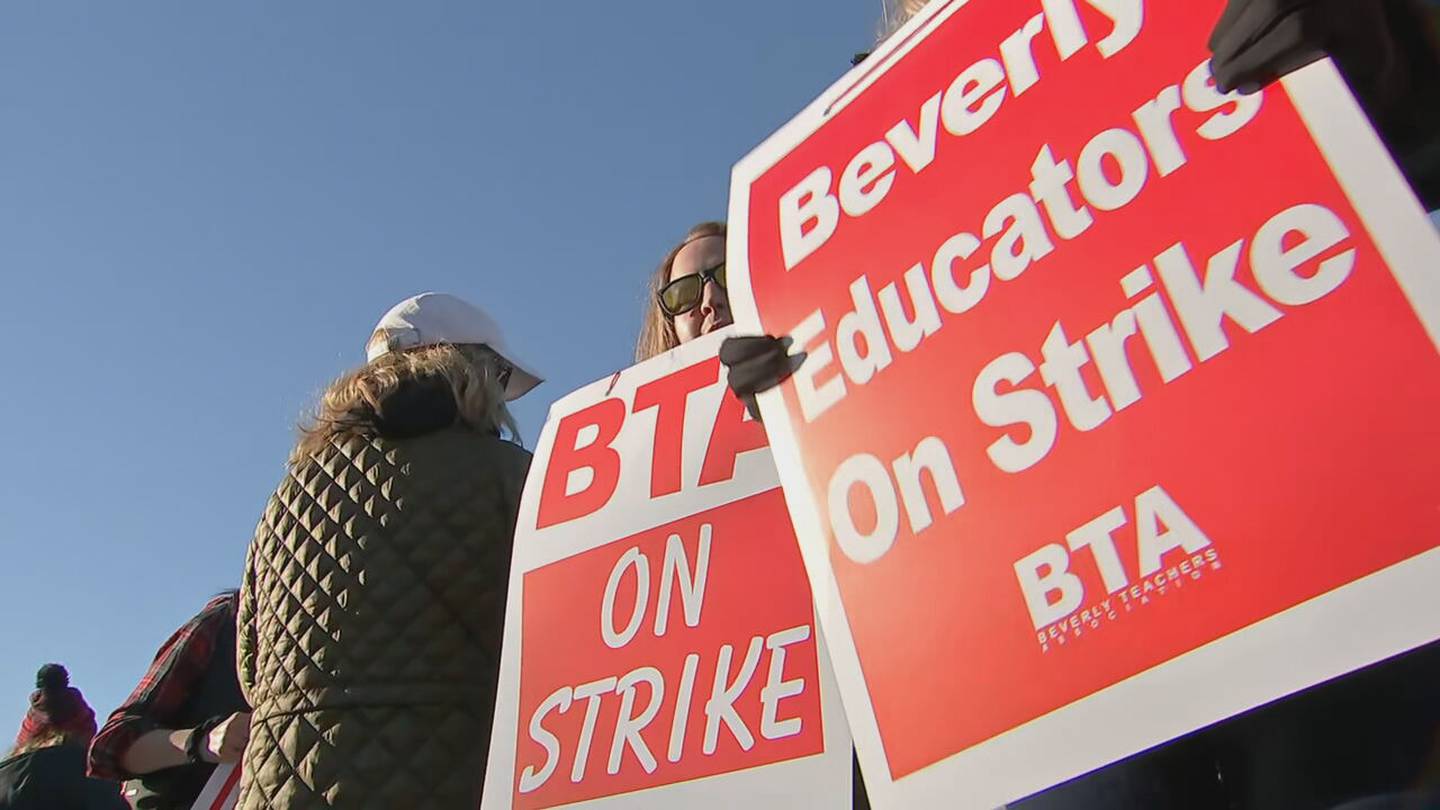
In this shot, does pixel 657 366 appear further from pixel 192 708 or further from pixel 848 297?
pixel 192 708

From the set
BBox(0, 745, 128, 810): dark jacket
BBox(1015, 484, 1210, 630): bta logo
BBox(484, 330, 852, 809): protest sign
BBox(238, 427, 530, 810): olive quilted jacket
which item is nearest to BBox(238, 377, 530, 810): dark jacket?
BBox(238, 427, 530, 810): olive quilted jacket

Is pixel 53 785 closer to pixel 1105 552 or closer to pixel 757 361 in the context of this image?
pixel 757 361

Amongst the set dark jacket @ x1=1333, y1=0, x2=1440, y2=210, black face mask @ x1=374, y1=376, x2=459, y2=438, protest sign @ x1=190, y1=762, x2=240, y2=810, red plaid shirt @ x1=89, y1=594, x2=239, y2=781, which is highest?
black face mask @ x1=374, y1=376, x2=459, y2=438

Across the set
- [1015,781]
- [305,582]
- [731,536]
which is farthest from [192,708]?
[1015,781]

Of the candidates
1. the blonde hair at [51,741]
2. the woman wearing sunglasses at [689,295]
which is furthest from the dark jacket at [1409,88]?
the blonde hair at [51,741]

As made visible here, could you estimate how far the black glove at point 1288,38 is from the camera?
2.85 ft

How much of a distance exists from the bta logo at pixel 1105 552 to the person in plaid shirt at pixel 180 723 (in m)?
1.68

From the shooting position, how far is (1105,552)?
0.93 m

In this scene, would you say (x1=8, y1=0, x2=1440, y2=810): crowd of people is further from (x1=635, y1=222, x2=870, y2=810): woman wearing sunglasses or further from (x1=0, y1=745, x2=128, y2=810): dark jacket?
(x1=0, y1=745, x2=128, y2=810): dark jacket

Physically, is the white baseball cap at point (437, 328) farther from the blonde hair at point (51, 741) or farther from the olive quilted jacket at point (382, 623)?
the blonde hair at point (51, 741)

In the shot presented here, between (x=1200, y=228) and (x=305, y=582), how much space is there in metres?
1.48

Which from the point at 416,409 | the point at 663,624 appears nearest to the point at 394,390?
the point at 416,409

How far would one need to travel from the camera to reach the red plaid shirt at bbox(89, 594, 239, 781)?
2273 mm

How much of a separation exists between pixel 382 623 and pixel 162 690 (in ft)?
2.72
